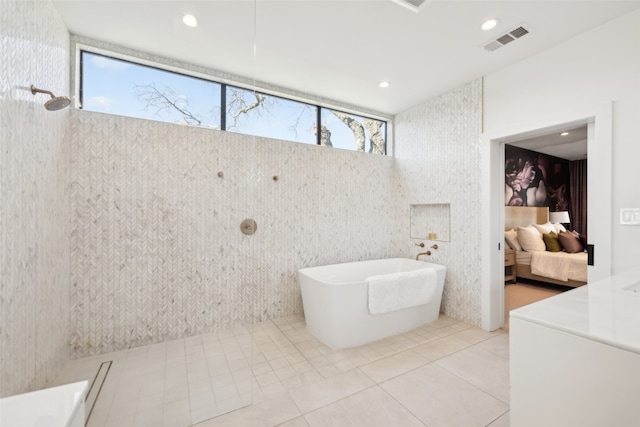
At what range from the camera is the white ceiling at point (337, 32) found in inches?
72.9

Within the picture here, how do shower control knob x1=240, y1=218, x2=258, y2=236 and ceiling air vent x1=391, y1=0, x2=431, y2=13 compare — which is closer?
ceiling air vent x1=391, y1=0, x2=431, y2=13

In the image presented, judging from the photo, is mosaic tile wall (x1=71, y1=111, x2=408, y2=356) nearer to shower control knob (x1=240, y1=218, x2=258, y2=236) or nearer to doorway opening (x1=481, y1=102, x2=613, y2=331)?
shower control knob (x1=240, y1=218, x2=258, y2=236)

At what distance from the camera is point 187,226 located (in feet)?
8.23

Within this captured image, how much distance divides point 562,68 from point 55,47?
13.1ft

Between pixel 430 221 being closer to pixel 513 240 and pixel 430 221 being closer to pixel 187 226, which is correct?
pixel 513 240

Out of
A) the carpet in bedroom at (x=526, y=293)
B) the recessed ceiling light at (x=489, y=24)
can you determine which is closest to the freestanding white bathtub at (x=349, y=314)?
the carpet in bedroom at (x=526, y=293)

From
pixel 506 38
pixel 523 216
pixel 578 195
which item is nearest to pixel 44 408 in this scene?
pixel 506 38

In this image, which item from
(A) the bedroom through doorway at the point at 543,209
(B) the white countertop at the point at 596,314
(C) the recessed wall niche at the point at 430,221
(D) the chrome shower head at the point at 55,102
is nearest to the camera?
(B) the white countertop at the point at 596,314

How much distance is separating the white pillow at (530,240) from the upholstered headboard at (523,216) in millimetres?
265

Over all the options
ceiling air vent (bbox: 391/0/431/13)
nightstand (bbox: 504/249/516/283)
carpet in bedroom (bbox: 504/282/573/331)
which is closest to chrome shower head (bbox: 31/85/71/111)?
ceiling air vent (bbox: 391/0/431/13)

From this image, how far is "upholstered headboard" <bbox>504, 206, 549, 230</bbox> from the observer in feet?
15.6

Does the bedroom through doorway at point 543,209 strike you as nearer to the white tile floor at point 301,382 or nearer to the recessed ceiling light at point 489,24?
the white tile floor at point 301,382

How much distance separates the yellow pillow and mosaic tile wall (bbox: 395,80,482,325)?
8.84 feet

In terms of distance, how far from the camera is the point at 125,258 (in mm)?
2275
